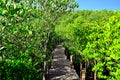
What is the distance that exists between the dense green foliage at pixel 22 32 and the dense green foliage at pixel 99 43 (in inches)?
149

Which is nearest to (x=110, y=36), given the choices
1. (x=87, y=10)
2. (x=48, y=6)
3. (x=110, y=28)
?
(x=110, y=28)

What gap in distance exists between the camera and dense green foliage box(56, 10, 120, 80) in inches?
1216

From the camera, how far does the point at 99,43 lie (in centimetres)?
3681

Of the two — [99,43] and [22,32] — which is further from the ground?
[22,32]

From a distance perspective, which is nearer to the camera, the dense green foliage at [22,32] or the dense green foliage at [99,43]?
the dense green foliage at [22,32]

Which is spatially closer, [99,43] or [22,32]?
[22,32]

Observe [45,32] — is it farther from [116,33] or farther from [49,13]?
[116,33]

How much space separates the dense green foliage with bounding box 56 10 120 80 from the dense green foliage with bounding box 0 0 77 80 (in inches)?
149

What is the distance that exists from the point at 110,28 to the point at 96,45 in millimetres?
6368

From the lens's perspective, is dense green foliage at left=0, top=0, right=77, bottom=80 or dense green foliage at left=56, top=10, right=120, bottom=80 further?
dense green foliage at left=56, top=10, right=120, bottom=80

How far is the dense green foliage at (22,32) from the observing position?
918 centimetres

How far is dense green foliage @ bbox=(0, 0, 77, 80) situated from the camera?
9.18m

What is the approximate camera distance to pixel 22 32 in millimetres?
15805

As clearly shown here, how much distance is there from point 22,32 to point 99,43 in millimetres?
22468
